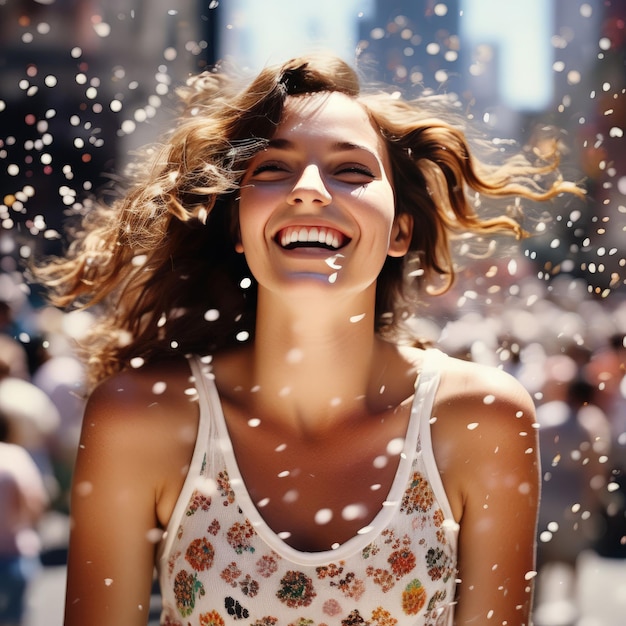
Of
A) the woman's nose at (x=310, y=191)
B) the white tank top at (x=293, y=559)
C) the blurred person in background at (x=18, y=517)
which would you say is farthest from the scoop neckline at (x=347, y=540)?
the blurred person in background at (x=18, y=517)

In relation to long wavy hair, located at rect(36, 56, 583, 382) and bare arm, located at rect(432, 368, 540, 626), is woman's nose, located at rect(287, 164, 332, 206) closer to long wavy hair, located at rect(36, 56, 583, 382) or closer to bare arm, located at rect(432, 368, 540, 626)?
long wavy hair, located at rect(36, 56, 583, 382)

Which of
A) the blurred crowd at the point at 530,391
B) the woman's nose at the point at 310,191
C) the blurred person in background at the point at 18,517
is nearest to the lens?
the woman's nose at the point at 310,191

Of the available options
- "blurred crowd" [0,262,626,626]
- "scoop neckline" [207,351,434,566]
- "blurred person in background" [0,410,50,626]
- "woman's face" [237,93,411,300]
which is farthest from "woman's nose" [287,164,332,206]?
"blurred person in background" [0,410,50,626]

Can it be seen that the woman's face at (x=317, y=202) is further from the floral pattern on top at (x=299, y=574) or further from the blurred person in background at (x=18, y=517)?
the blurred person in background at (x=18, y=517)

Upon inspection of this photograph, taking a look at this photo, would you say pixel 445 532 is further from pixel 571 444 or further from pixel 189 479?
pixel 571 444

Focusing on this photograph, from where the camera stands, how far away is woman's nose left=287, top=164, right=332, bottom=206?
944 mm

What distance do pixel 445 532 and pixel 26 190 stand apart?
1.82 metres

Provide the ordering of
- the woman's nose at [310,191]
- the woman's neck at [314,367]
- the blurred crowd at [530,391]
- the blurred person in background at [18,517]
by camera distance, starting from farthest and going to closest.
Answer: the blurred crowd at [530,391]
the blurred person in background at [18,517]
the woman's neck at [314,367]
the woman's nose at [310,191]

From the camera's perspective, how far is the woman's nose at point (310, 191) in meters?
0.94

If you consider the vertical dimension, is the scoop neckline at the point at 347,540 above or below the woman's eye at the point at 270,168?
below

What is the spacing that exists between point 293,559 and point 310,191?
428 mm

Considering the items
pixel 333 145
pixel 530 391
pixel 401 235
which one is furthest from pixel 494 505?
pixel 530 391

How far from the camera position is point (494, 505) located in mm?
1048

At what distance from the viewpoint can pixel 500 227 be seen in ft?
4.03
